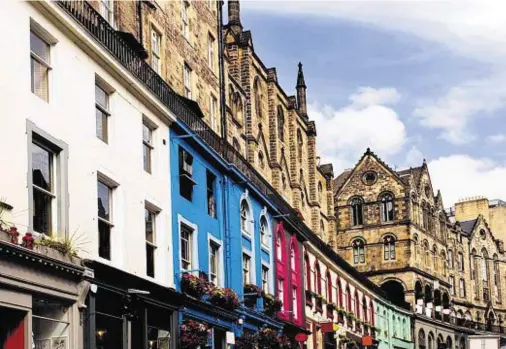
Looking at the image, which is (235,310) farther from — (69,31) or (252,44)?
(252,44)

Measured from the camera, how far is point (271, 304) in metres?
37.2

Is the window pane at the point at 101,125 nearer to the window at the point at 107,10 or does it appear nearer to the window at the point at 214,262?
the window at the point at 107,10

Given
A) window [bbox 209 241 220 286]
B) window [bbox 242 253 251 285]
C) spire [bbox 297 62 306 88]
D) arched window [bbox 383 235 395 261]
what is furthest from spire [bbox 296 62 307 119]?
window [bbox 209 241 220 286]

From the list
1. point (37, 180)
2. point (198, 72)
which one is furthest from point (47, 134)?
point (198, 72)

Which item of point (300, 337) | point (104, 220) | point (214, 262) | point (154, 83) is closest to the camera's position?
point (104, 220)

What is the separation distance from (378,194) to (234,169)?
5260 centimetres

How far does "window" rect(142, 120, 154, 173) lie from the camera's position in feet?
88.2

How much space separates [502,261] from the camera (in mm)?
111125

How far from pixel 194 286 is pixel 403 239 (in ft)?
187

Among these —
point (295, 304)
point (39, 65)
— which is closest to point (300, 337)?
point (295, 304)

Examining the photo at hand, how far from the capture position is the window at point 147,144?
88.2ft

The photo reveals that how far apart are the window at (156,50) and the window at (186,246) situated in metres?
6.32

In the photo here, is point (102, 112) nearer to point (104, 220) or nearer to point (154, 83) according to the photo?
point (104, 220)

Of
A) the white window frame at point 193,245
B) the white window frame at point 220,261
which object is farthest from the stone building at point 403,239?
the white window frame at point 193,245
